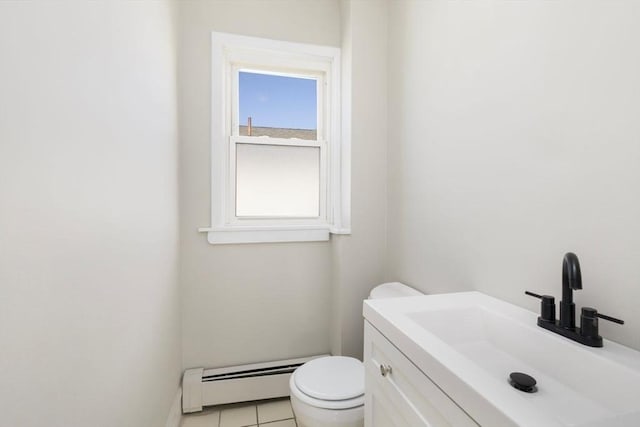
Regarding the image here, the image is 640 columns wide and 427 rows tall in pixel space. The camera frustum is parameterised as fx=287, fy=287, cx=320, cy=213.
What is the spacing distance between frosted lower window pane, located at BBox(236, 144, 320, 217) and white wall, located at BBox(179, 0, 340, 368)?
242mm

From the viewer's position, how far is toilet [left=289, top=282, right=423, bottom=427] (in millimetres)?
1152

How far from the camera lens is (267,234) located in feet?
6.02

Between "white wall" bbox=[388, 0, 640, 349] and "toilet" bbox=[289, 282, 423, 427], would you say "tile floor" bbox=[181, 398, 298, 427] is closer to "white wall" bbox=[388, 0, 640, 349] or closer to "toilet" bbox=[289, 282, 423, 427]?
"toilet" bbox=[289, 282, 423, 427]

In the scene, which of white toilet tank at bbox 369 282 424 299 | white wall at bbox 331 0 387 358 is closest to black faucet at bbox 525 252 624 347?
white toilet tank at bbox 369 282 424 299

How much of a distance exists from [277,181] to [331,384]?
1268mm

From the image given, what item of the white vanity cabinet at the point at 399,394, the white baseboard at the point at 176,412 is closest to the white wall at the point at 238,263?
the white baseboard at the point at 176,412

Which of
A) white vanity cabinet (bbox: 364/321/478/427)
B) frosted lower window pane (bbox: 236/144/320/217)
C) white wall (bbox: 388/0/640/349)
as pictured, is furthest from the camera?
frosted lower window pane (bbox: 236/144/320/217)

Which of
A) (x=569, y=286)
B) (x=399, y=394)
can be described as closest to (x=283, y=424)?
(x=399, y=394)

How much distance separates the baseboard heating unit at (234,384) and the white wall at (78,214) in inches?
18.0

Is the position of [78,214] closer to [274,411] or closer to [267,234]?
[267,234]

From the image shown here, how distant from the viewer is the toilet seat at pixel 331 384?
1176 millimetres

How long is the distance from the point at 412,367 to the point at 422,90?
130 centimetres

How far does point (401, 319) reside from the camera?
0.82 meters

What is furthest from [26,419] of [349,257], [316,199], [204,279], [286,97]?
[286,97]
